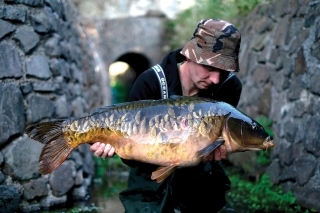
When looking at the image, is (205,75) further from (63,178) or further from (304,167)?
(63,178)

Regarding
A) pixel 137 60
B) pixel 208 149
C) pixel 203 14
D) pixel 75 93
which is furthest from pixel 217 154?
pixel 137 60

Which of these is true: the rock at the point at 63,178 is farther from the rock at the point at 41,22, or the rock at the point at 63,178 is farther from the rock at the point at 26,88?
the rock at the point at 41,22

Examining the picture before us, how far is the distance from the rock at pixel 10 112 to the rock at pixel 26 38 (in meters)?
0.46

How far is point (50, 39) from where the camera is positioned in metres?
5.28

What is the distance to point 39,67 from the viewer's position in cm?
506

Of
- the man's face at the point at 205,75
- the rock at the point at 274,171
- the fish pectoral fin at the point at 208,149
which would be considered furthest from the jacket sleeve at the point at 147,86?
the rock at the point at 274,171

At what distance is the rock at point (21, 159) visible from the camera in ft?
15.6

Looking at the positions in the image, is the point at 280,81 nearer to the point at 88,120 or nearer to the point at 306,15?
the point at 306,15

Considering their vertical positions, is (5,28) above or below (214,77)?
above

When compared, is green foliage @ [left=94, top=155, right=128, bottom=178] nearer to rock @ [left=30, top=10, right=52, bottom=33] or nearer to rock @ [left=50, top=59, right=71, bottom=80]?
rock @ [left=50, top=59, right=71, bottom=80]

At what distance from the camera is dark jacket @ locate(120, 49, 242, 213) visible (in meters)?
3.54

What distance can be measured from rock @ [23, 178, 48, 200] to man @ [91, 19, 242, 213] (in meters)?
1.56

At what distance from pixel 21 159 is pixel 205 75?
94.9 inches

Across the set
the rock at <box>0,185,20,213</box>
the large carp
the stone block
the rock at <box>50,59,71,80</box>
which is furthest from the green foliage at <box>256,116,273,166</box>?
the large carp
